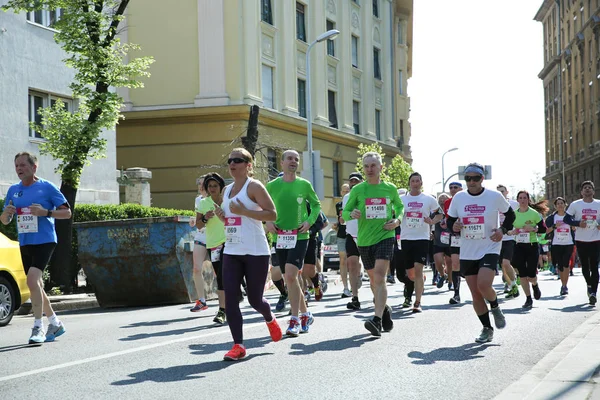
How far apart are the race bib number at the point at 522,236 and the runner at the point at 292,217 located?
546cm

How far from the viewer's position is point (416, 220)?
44.2 ft

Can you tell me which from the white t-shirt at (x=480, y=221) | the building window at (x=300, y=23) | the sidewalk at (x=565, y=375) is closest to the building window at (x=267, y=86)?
the building window at (x=300, y=23)

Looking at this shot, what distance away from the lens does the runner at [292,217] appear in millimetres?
10344

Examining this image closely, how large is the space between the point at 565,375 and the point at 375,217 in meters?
3.82

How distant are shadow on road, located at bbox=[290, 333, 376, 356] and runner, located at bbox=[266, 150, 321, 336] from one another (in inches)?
27.5

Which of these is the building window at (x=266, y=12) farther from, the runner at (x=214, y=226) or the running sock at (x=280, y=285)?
the runner at (x=214, y=226)

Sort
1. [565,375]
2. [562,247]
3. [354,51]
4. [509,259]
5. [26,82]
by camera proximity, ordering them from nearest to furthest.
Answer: [565,375]
[509,259]
[562,247]
[26,82]
[354,51]

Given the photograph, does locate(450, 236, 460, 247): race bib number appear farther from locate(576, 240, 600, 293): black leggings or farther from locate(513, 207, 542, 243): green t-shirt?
locate(576, 240, 600, 293): black leggings

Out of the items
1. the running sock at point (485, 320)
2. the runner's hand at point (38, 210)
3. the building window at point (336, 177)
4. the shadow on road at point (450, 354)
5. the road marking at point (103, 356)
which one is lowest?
the shadow on road at point (450, 354)

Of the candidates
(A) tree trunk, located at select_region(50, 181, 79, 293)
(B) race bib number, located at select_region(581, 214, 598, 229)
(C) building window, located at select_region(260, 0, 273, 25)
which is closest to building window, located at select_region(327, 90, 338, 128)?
(C) building window, located at select_region(260, 0, 273, 25)

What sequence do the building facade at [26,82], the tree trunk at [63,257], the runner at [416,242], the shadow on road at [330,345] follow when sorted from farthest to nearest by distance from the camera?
the building facade at [26,82]
the tree trunk at [63,257]
the runner at [416,242]
the shadow on road at [330,345]

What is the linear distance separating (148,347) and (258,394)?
302cm

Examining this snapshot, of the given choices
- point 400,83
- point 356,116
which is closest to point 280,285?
point 356,116

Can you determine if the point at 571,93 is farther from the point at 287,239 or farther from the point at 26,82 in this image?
the point at 287,239
